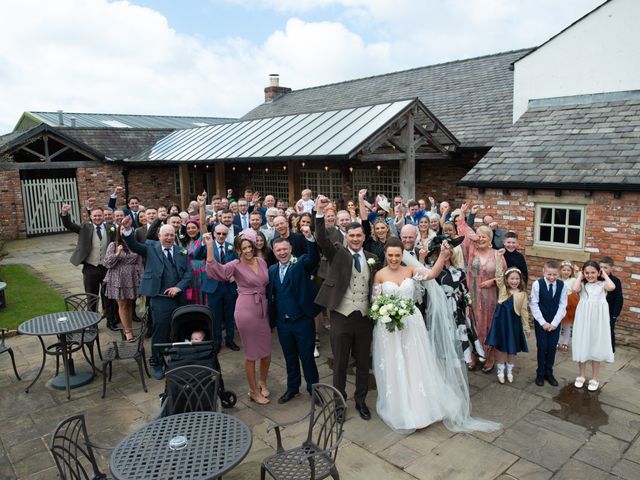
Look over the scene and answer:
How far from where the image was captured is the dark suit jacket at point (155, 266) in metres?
6.41

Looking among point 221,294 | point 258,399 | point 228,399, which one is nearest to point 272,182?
point 221,294

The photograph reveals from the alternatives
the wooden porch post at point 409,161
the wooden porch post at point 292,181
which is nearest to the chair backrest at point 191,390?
the wooden porch post at point 409,161

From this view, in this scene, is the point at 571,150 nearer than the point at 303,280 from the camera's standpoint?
No

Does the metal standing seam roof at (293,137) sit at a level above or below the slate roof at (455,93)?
below

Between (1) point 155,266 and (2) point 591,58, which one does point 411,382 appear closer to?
(1) point 155,266

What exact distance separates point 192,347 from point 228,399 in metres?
0.96

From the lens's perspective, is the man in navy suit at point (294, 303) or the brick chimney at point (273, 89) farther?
the brick chimney at point (273, 89)

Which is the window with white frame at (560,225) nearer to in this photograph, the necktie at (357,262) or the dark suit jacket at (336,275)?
the necktie at (357,262)

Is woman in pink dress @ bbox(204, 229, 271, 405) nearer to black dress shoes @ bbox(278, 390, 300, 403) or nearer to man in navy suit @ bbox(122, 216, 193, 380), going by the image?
black dress shoes @ bbox(278, 390, 300, 403)

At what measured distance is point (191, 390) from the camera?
445 centimetres

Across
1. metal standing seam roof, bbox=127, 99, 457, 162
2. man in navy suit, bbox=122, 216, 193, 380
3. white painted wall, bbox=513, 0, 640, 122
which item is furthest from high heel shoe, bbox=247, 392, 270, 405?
white painted wall, bbox=513, 0, 640, 122

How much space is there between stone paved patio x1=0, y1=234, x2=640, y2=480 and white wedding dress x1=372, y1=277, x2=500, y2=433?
0.15m

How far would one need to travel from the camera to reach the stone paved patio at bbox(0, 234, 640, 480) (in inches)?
175

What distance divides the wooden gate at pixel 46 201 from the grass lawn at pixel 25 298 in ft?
23.2
